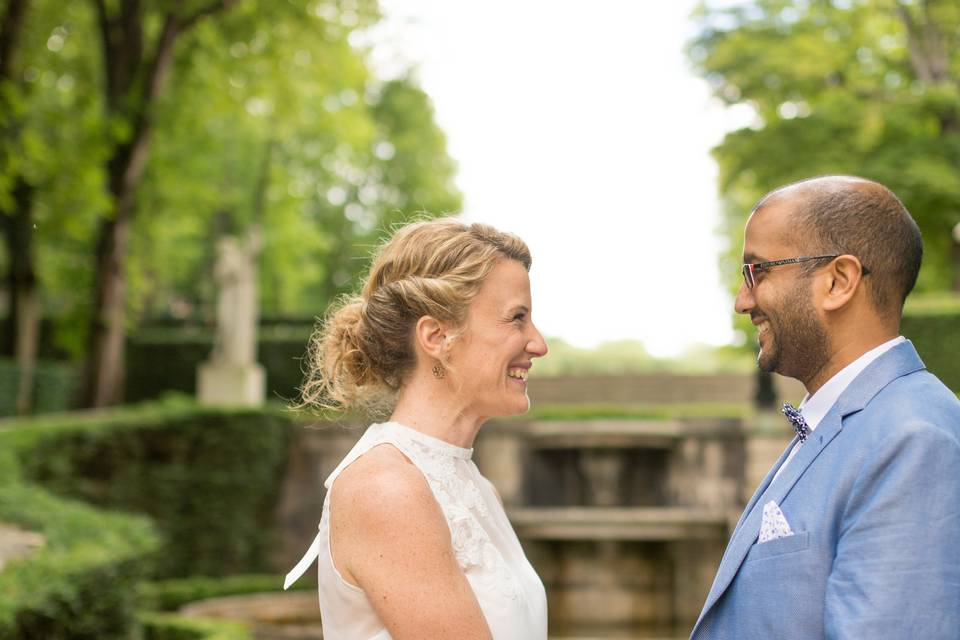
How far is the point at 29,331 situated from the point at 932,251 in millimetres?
14945

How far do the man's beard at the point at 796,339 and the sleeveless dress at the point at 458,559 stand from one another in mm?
693

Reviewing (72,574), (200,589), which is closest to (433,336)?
(72,574)

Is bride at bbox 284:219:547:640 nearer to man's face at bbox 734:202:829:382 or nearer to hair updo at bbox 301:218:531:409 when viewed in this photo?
hair updo at bbox 301:218:531:409

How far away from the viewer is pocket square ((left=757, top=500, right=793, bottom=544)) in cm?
213

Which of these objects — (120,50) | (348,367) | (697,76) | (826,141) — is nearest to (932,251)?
(826,141)

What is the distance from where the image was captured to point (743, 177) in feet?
65.3

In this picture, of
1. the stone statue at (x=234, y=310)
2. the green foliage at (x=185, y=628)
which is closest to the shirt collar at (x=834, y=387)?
the green foliage at (x=185, y=628)

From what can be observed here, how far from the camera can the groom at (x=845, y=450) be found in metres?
1.89

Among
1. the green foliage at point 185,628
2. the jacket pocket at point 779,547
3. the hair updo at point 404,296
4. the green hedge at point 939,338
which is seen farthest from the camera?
the green hedge at point 939,338

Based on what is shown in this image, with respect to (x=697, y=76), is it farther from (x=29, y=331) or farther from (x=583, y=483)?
(x=29, y=331)

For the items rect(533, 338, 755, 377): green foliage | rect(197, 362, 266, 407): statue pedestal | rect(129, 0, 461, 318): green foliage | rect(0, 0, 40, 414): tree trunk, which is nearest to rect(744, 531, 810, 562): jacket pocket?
rect(0, 0, 40, 414): tree trunk

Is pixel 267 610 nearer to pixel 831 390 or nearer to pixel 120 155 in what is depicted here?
pixel 120 155

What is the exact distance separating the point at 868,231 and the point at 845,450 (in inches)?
16.3

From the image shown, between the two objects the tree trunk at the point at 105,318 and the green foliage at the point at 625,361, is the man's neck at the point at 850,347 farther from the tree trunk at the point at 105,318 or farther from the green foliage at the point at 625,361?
the green foliage at the point at 625,361
